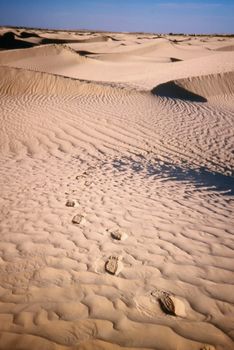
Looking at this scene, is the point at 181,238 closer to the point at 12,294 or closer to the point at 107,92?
the point at 12,294

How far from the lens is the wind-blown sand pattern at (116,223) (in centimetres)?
245

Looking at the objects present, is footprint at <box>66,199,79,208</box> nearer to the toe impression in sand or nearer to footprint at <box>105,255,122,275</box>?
footprint at <box>105,255,122,275</box>

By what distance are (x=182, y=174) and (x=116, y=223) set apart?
254cm

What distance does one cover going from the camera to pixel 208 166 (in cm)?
653

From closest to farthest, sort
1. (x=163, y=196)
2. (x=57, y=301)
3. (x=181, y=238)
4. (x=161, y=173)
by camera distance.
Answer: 1. (x=57, y=301)
2. (x=181, y=238)
3. (x=163, y=196)
4. (x=161, y=173)

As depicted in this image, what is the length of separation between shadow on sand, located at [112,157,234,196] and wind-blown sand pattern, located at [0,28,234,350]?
0.02 metres

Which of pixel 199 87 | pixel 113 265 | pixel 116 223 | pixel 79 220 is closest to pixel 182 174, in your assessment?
pixel 116 223

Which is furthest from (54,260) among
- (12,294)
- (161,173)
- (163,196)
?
(161,173)

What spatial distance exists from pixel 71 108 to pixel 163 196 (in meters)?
6.41

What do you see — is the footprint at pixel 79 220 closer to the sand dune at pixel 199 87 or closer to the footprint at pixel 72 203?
the footprint at pixel 72 203

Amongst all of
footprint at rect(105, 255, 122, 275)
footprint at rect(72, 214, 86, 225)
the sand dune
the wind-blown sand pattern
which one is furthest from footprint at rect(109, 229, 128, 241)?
the sand dune

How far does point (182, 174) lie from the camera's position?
6.04m

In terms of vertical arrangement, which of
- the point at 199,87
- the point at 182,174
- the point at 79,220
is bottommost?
A: the point at 79,220

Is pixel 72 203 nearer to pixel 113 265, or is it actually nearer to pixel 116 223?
pixel 116 223
